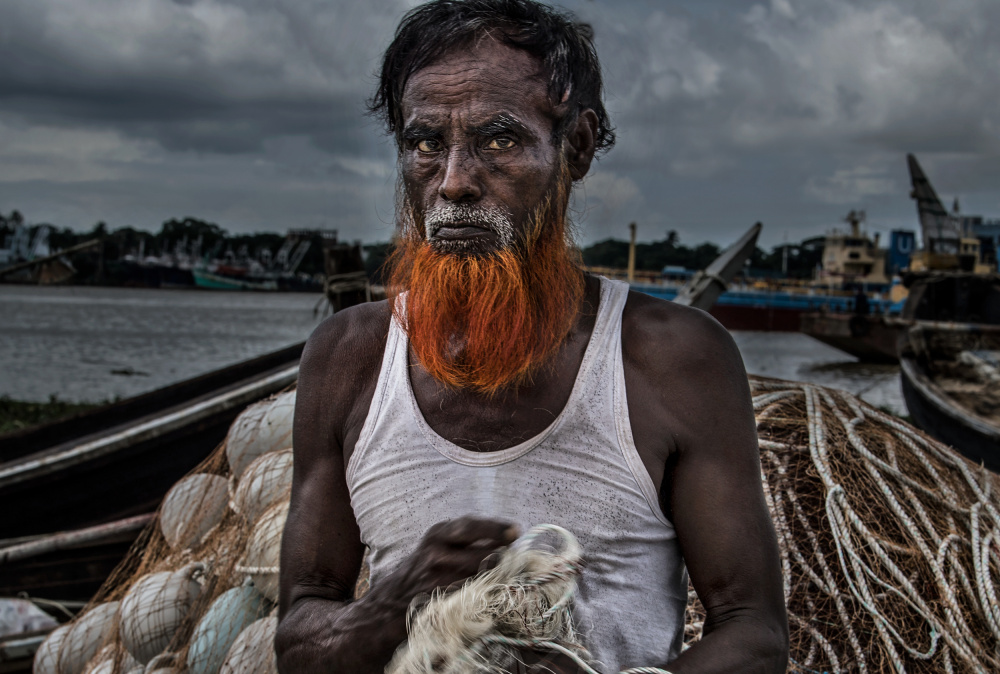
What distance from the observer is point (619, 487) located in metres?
1.38

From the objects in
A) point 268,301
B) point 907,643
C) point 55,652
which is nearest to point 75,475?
point 55,652

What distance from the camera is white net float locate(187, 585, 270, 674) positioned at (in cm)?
262

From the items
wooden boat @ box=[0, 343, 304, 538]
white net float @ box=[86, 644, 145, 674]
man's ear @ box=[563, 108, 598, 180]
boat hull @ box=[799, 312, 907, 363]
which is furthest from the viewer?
boat hull @ box=[799, 312, 907, 363]

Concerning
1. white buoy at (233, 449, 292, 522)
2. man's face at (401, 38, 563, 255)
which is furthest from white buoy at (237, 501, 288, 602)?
man's face at (401, 38, 563, 255)

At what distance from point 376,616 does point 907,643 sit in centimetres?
195

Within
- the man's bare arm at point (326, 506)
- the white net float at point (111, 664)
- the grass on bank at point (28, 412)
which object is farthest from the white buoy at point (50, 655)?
the grass on bank at point (28, 412)

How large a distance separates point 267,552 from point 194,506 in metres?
1.08

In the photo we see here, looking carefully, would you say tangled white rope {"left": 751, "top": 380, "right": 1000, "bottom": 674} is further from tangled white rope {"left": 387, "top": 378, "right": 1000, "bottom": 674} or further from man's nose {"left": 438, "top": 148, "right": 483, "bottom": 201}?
man's nose {"left": 438, "top": 148, "right": 483, "bottom": 201}

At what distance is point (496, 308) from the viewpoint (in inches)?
57.8

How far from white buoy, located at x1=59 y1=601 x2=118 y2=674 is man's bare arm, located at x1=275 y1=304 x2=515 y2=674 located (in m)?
2.01

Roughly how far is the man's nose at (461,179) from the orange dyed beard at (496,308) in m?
0.12

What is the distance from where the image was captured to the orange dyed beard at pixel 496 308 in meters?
1.46

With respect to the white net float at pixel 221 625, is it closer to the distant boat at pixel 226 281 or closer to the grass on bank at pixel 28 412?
the grass on bank at pixel 28 412

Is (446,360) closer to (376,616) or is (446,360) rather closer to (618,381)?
(618,381)
